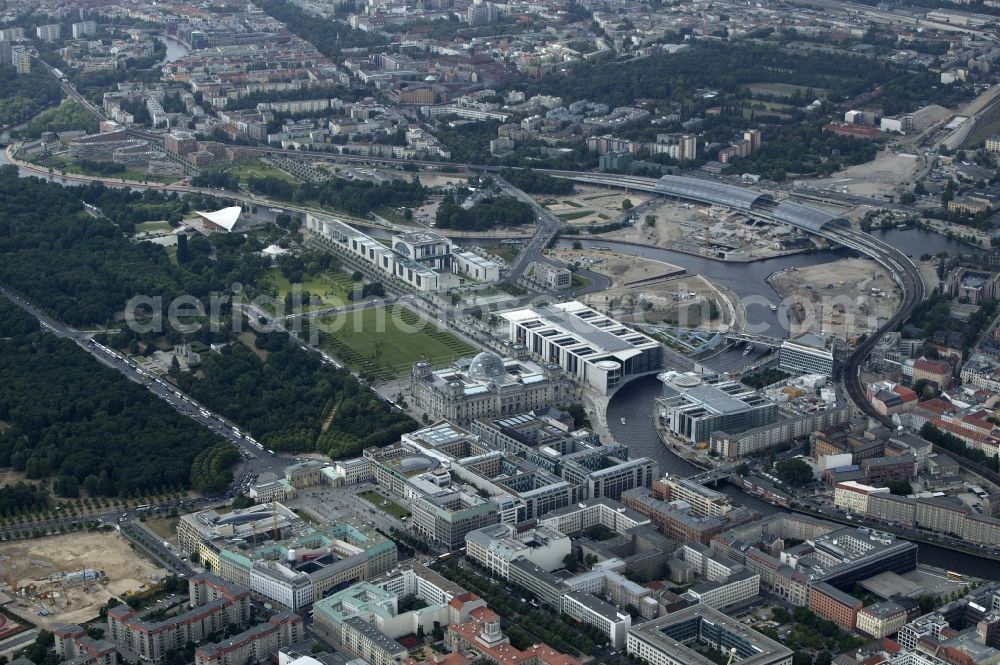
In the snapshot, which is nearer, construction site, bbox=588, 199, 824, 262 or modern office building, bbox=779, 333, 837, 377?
modern office building, bbox=779, 333, 837, 377

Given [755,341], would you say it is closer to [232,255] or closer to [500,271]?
[500,271]

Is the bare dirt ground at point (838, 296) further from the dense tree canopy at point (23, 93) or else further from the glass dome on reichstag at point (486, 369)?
the dense tree canopy at point (23, 93)

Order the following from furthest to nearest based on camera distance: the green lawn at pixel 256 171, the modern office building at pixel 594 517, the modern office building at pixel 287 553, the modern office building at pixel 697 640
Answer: the green lawn at pixel 256 171, the modern office building at pixel 594 517, the modern office building at pixel 287 553, the modern office building at pixel 697 640

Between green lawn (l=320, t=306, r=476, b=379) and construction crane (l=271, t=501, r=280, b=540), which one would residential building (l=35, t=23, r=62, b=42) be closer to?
green lawn (l=320, t=306, r=476, b=379)

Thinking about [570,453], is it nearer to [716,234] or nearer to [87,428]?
[87,428]

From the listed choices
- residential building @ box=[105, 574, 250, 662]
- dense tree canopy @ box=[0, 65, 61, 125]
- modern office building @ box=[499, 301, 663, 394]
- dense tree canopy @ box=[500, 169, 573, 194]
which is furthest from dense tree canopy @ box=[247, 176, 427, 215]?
residential building @ box=[105, 574, 250, 662]

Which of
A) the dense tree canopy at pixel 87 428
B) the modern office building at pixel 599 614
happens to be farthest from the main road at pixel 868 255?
the dense tree canopy at pixel 87 428
